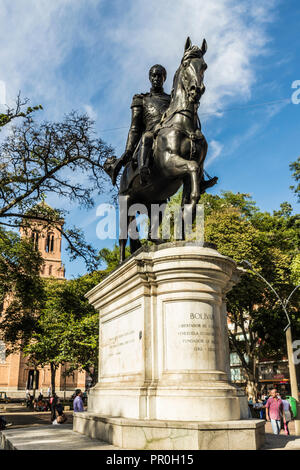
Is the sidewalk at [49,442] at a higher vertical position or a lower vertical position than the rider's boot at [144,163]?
lower

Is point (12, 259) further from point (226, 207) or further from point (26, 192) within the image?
point (226, 207)

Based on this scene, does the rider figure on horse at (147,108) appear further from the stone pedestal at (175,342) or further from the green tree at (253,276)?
the green tree at (253,276)

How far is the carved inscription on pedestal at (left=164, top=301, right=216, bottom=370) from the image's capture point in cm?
611

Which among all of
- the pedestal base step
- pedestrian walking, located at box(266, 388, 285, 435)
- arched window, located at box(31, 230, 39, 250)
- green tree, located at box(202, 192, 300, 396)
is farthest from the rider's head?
green tree, located at box(202, 192, 300, 396)

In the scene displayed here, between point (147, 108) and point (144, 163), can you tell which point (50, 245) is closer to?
point (147, 108)

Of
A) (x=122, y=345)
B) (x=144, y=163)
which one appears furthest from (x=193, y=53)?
(x=122, y=345)

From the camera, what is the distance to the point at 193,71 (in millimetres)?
7348

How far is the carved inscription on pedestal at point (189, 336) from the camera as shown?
6.11m

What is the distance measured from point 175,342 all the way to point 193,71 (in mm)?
4553

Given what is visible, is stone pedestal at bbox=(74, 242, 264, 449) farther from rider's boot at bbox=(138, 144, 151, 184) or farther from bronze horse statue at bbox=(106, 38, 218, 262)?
rider's boot at bbox=(138, 144, 151, 184)

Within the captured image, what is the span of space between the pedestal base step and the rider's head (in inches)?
253

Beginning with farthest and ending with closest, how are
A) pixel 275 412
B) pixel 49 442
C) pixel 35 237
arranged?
pixel 35 237 → pixel 275 412 → pixel 49 442

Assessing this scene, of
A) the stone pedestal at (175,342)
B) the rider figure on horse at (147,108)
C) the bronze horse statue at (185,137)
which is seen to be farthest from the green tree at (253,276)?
the stone pedestal at (175,342)
